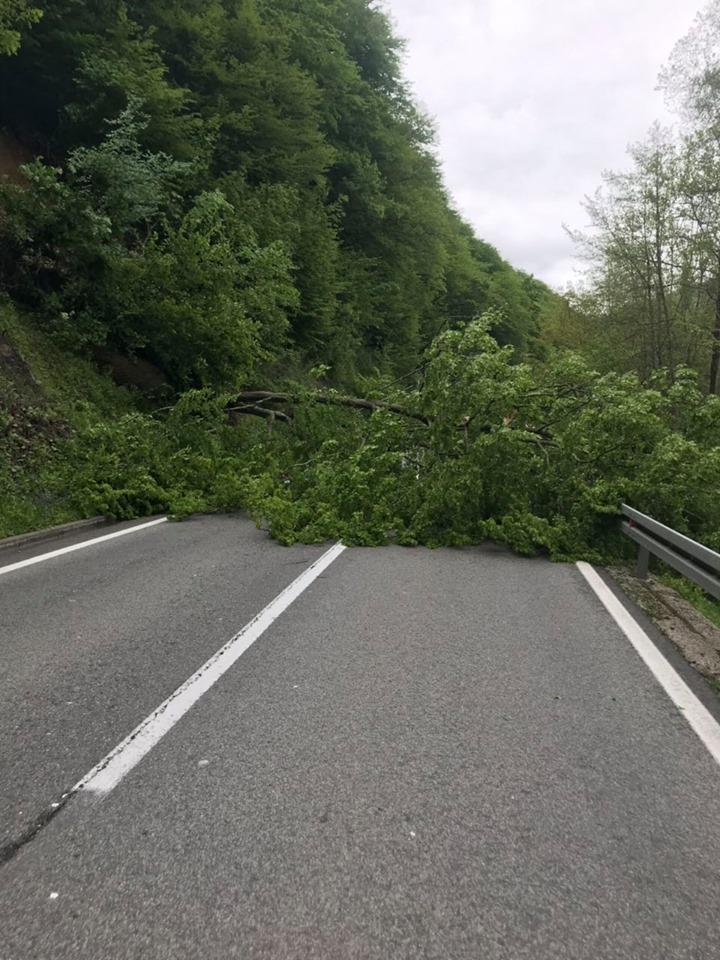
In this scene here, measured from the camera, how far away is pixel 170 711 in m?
4.07

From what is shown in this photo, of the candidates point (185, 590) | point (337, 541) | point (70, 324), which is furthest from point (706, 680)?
point (70, 324)

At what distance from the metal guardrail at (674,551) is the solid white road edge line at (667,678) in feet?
2.13

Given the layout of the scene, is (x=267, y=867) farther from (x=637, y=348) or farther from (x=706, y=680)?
(x=637, y=348)

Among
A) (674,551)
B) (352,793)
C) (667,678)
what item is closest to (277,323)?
(674,551)

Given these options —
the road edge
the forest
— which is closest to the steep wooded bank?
the forest

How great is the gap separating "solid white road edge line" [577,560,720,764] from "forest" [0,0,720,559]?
2443 mm

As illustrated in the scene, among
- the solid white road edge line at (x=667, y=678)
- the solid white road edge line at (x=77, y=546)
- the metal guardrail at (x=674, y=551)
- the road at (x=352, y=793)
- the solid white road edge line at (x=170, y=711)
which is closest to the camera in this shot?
the road at (x=352, y=793)

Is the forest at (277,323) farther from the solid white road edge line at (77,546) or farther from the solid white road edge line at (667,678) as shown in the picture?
the solid white road edge line at (667,678)

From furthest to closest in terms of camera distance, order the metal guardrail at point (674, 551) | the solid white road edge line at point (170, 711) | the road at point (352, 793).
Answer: the metal guardrail at point (674, 551)
the solid white road edge line at point (170, 711)
the road at point (352, 793)

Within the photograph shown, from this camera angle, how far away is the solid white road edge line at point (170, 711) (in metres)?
3.32

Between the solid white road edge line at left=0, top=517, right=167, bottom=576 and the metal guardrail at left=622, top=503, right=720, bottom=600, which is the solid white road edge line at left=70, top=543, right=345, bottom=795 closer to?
the solid white road edge line at left=0, top=517, right=167, bottom=576

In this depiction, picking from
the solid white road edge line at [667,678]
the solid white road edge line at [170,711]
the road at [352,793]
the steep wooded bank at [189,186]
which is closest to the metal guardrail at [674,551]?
the solid white road edge line at [667,678]

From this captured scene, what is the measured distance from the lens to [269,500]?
10.5 m

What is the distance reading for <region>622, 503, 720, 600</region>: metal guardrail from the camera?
574 cm
